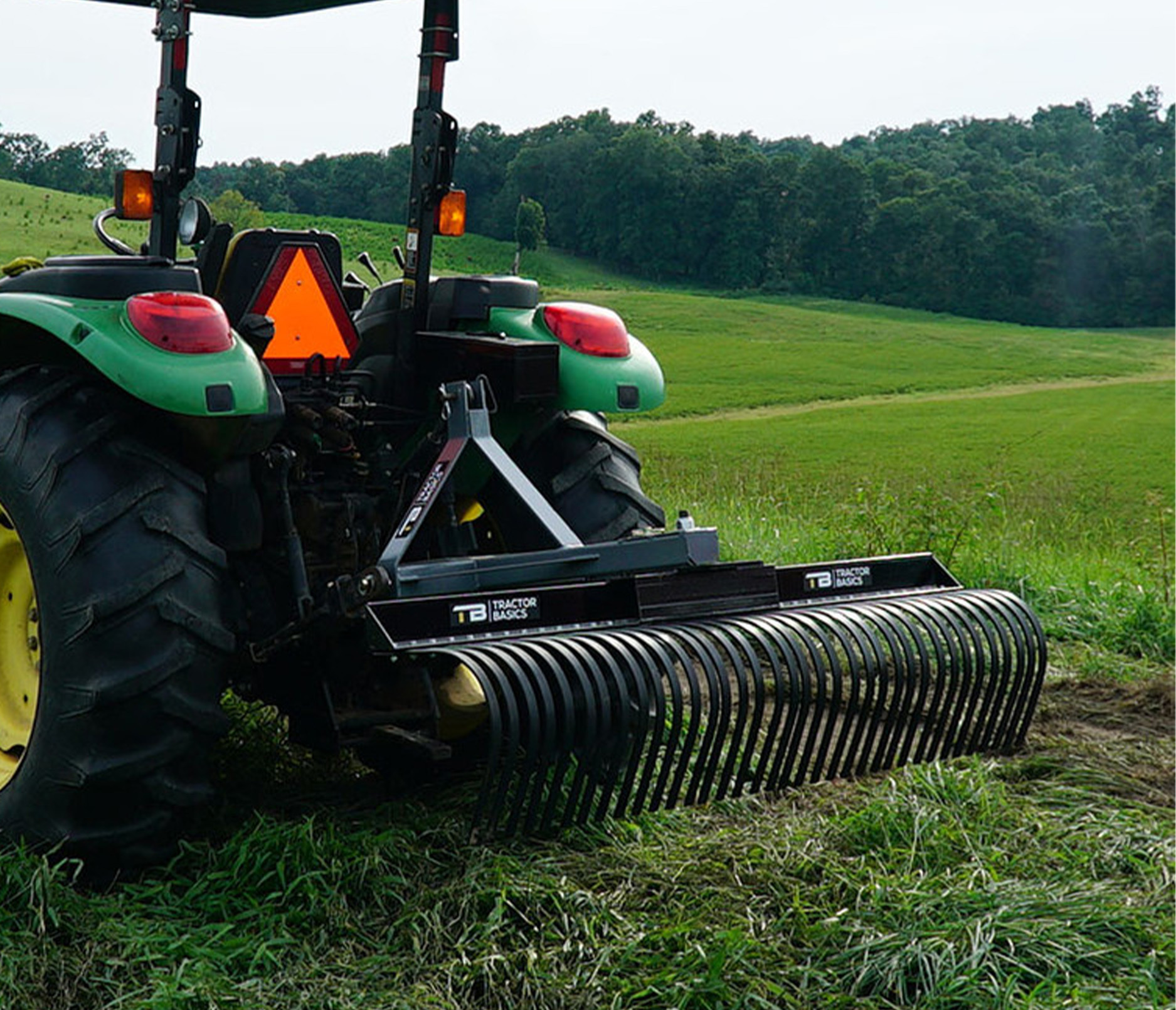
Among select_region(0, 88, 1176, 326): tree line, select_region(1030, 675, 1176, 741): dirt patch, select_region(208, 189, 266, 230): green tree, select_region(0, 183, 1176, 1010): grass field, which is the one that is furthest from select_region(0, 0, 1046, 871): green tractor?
select_region(0, 88, 1176, 326): tree line

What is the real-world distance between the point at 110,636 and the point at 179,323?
2.32 ft

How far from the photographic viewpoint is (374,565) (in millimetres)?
3654

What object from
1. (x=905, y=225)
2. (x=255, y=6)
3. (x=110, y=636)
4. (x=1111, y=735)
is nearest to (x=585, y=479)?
(x=110, y=636)

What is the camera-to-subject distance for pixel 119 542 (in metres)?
3.22

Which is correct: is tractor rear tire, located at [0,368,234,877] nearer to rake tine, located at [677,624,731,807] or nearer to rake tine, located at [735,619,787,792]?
rake tine, located at [677,624,731,807]

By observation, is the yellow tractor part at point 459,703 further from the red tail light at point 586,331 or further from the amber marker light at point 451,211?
the amber marker light at point 451,211

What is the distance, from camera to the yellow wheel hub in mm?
3562

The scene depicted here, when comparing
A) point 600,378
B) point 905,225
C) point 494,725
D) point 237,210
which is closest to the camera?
point 494,725

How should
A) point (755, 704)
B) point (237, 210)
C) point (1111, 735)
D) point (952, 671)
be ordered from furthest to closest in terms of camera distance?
point (237, 210) < point (1111, 735) < point (952, 671) < point (755, 704)

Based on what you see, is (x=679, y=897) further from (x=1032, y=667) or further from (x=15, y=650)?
(x=15, y=650)

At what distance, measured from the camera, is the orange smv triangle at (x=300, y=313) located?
395 centimetres

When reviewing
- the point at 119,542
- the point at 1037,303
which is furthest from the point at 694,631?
the point at 1037,303

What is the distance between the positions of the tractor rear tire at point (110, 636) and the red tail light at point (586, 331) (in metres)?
1.25

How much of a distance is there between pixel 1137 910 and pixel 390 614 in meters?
1.74
